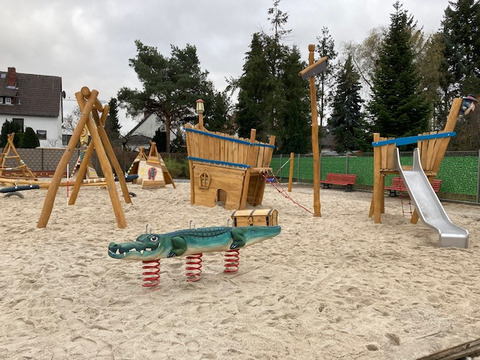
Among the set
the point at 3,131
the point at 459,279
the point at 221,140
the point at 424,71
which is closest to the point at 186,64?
the point at 3,131

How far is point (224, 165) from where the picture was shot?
28.2 ft

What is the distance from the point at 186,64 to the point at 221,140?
91.5 ft

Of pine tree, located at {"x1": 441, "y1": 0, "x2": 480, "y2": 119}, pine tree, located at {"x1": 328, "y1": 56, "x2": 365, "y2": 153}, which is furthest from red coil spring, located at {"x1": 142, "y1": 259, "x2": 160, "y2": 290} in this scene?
pine tree, located at {"x1": 328, "y1": 56, "x2": 365, "y2": 153}

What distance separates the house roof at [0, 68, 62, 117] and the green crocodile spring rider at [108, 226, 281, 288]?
39.3 m

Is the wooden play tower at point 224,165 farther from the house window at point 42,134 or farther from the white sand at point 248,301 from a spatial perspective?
the house window at point 42,134

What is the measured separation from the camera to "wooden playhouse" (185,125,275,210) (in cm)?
839

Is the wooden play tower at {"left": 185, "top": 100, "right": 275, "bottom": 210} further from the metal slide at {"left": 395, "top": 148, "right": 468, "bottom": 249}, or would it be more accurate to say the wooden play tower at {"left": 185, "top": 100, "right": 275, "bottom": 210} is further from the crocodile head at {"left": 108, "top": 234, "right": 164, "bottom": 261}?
the crocodile head at {"left": 108, "top": 234, "right": 164, "bottom": 261}

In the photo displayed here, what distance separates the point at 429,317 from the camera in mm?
2941

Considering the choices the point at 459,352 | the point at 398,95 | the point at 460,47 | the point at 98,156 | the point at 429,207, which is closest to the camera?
the point at 459,352

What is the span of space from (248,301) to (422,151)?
19.0 ft

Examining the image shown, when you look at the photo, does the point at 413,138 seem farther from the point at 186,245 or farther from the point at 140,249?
the point at 140,249

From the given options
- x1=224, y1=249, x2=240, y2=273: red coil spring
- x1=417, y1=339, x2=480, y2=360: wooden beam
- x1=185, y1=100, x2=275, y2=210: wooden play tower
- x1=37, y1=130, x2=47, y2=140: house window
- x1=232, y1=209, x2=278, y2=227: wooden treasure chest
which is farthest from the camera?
x1=37, y1=130, x2=47, y2=140: house window

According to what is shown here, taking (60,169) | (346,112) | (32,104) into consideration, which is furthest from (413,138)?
(32,104)

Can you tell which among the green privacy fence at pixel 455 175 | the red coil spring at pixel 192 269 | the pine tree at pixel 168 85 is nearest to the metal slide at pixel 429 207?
the red coil spring at pixel 192 269
